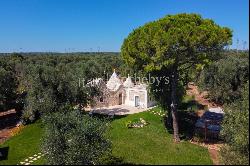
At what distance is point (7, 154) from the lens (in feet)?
87.7

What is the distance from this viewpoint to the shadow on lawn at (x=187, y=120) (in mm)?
31923

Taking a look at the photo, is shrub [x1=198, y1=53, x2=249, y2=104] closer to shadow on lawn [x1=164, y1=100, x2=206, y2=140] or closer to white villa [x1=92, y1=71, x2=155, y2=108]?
shadow on lawn [x1=164, y1=100, x2=206, y2=140]

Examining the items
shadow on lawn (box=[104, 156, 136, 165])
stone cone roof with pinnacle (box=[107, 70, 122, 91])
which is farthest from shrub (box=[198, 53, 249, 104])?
shadow on lawn (box=[104, 156, 136, 165])

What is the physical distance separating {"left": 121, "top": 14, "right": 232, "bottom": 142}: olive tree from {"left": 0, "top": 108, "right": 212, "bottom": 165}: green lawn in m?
2.30

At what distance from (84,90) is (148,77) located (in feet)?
28.8

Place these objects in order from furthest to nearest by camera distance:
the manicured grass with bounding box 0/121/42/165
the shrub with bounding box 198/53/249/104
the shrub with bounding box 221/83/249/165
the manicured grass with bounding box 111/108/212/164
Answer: the shrub with bounding box 198/53/249/104 → the manicured grass with bounding box 0/121/42/165 → the manicured grass with bounding box 111/108/212/164 → the shrub with bounding box 221/83/249/165

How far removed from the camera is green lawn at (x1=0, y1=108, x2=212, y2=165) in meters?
24.0

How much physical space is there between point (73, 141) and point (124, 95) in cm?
2892

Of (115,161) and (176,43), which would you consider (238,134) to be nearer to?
(115,161)

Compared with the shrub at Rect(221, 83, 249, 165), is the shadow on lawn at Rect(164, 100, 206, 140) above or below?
below

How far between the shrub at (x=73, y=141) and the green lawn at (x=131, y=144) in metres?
3.99

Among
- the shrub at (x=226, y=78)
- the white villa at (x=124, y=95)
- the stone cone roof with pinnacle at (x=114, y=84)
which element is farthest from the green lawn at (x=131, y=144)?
the shrub at (x=226, y=78)

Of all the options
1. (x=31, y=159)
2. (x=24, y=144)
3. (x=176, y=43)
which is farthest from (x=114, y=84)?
(x=31, y=159)

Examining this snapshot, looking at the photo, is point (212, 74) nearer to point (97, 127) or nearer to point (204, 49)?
point (204, 49)
